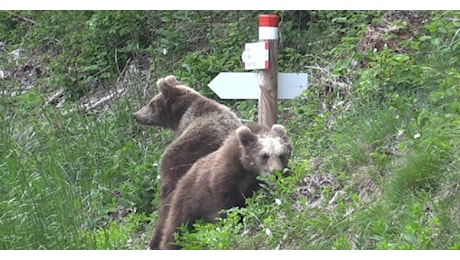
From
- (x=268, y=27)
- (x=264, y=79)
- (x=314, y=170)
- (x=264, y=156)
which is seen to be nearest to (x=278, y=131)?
(x=264, y=156)

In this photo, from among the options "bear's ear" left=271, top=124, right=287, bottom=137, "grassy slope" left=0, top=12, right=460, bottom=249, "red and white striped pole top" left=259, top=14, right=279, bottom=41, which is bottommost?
"grassy slope" left=0, top=12, right=460, bottom=249

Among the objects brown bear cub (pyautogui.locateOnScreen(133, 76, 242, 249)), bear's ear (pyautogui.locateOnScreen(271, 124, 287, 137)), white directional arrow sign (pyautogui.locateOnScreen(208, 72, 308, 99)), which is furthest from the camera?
brown bear cub (pyautogui.locateOnScreen(133, 76, 242, 249))

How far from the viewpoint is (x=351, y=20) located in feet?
34.1

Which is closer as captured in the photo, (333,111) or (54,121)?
(333,111)

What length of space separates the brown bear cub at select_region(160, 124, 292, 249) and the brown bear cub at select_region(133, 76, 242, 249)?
409 millimetres

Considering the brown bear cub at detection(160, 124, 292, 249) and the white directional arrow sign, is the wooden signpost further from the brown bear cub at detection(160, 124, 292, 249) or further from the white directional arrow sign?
the brown bear cub at detection(160, 124, 292, 249)

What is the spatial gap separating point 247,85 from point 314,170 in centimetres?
101

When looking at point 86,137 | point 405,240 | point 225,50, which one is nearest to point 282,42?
point 225,50

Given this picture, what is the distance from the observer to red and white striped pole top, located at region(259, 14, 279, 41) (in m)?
8.40

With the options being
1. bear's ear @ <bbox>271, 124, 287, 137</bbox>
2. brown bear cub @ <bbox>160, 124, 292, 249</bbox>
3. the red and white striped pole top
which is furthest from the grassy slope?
the red and white striped pole top

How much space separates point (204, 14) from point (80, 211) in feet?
15.8

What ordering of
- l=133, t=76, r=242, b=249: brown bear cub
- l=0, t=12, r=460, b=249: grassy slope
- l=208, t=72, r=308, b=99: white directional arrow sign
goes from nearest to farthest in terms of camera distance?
1. l=0, t=12, r=460, b=249: grassy slope
2. l=208, t=72, r=308, b=99: white directional arrow sign
3. l=133, t=76, r=242, b=249: brown bear cub

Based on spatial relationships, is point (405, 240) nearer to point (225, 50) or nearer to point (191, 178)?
point (191, 178)

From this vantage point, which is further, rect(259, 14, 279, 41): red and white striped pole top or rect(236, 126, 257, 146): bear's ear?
rect(259, 14, 279, 41): red and white striped pole top
